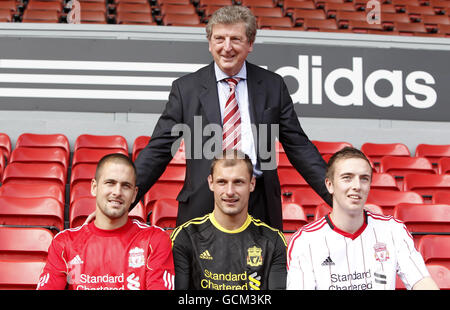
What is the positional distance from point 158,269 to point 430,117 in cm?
432

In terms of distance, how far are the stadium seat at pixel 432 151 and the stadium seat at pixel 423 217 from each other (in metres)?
1.84

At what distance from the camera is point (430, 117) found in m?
5.52

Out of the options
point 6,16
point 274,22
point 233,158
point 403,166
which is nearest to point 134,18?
point 6,16

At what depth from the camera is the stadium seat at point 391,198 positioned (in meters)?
3.69

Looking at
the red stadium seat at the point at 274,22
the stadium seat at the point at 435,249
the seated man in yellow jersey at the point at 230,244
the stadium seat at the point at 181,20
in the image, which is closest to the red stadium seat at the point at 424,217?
the stadium seat at the point at 435,249

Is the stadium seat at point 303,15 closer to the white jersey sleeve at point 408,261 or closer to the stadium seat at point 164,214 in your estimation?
the stadium seat at point 164,214

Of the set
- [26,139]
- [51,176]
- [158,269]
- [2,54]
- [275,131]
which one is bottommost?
[158,269]

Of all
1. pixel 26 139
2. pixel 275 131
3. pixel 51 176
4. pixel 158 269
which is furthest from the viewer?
pixel 26 139

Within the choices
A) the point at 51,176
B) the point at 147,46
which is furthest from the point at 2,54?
the point at 51,176

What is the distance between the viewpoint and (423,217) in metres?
3.31

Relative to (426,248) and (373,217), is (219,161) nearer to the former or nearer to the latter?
(373,217)

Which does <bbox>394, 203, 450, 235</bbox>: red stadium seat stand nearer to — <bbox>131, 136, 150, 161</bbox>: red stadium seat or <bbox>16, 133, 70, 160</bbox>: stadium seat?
<bbox>131, 136, 150, 161</bbox>: red stadium seat

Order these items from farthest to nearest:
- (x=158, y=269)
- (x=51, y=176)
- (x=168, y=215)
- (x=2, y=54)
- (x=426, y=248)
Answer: (x=2, y=54), (x=51, y=176), (x=168, y=215), (x=426, y=248), (x=158, y=269)

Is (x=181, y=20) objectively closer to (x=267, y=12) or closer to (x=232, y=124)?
(x=267, y=12)
